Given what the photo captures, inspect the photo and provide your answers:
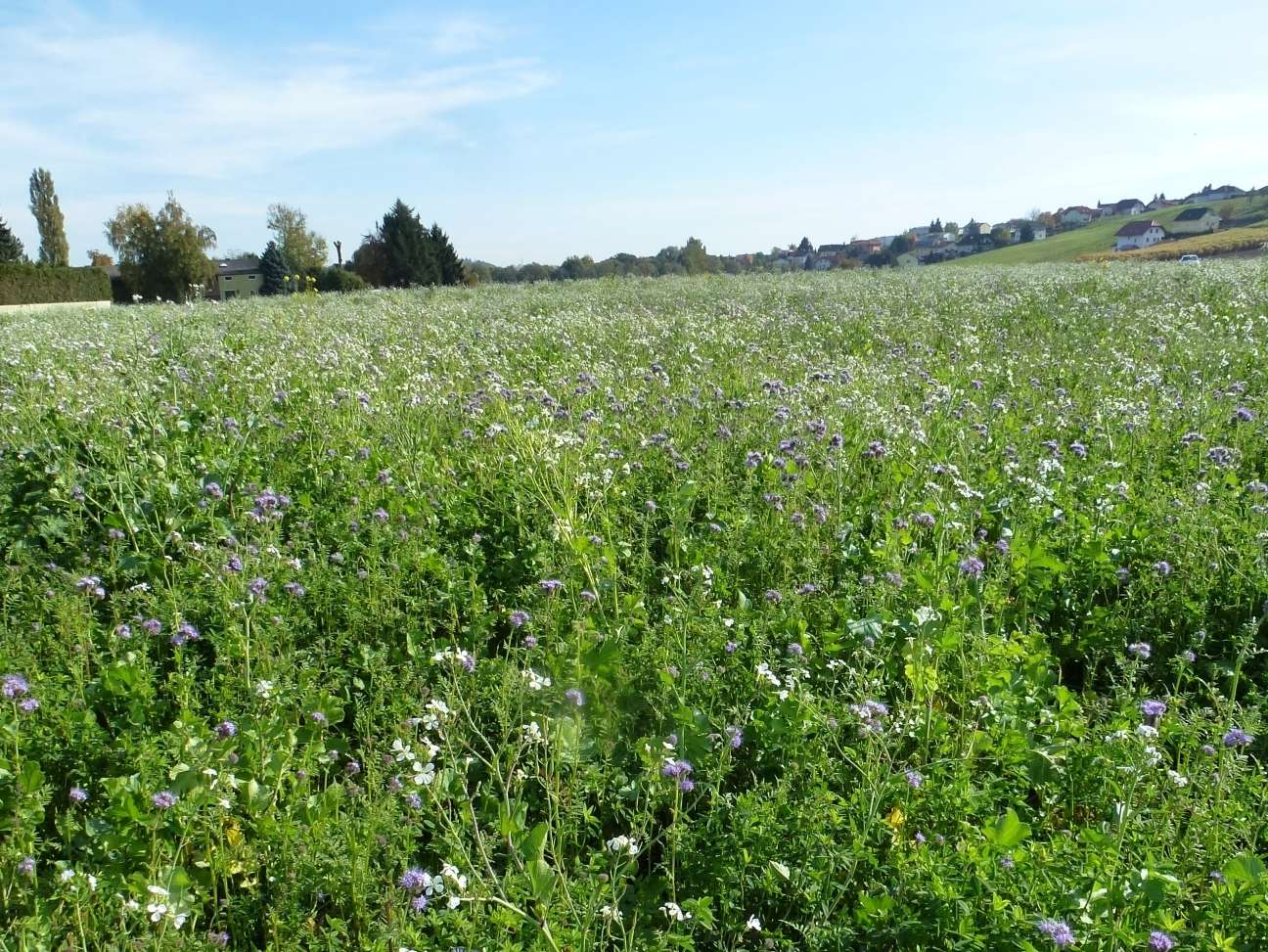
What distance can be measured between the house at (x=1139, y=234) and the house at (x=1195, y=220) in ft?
7.27

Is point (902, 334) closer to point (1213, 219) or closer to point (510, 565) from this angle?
point (510, 565)

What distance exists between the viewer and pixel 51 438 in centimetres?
526

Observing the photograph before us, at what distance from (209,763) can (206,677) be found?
99 cm

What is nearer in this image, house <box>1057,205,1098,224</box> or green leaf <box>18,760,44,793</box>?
green leaf <box>18,760,44,793</box>

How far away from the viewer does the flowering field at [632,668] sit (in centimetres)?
220

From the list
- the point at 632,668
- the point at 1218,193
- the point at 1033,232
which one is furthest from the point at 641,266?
the point at 1218,193

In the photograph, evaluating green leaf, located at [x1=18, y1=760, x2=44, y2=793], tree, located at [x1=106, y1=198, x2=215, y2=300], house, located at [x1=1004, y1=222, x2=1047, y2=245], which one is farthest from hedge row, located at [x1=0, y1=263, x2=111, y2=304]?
house, located at [x1=1004, y1=222, x2=1047, y2=245]

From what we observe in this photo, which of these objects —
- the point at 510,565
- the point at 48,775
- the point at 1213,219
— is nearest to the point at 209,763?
the point at 48,775

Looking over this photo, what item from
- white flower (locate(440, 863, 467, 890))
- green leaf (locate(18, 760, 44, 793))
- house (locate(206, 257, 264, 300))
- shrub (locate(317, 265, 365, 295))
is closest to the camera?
white flower (locate(440, 863, 467, 890))

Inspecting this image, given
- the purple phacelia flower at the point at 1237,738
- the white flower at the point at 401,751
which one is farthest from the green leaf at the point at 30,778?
the purple phacelia flower at the point at 1237,738

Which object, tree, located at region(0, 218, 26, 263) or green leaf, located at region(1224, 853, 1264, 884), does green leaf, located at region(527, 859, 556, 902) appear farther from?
tree, located at region(0, 218, 26, 263)

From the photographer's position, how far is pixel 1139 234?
72875 mm

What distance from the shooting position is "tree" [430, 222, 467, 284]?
4947 cm

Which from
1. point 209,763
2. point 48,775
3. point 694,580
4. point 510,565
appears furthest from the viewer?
point 510,565
